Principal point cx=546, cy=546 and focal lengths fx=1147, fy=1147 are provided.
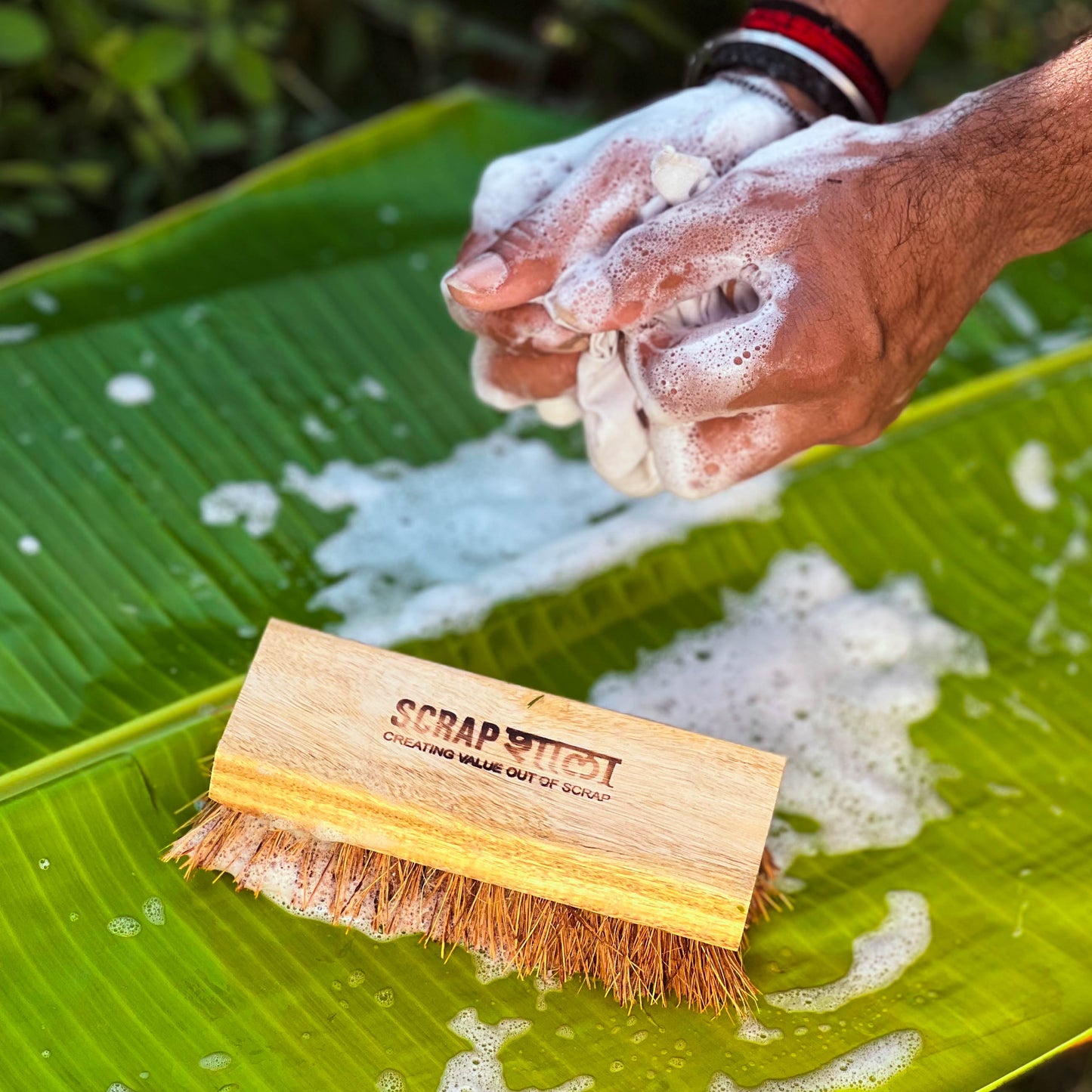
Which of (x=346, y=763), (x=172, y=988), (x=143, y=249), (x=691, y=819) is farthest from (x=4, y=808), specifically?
(x=143, y=249)

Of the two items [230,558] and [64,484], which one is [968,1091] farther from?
[64,484]

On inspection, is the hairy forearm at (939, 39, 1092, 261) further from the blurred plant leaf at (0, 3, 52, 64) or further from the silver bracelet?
the blurred plant leaf at (0, 3, 52, 64)

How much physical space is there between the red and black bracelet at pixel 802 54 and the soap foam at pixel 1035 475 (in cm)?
58

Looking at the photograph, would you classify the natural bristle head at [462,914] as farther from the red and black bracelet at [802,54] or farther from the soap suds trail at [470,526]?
the red and black bracelet at [802,54]

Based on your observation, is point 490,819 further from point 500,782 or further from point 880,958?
point 880,958

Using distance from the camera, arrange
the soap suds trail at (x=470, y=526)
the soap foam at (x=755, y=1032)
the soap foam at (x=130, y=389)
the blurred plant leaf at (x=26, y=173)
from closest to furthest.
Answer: the soap foam at (x=755, y=1032) < the soap suds trail at (x=470, y=526) < the soap foam at (x=130, y=389) < the blurred plant leaf at (x=26, y=173)

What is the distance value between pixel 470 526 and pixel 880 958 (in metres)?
0.75

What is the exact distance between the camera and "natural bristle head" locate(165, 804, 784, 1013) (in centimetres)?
111

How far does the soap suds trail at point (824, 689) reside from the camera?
53.4 inches

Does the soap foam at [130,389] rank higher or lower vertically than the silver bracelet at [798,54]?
lower

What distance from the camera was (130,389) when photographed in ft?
5.23

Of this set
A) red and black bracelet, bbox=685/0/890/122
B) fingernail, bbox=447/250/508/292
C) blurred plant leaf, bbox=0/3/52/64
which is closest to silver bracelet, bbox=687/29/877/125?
red and black bracelet, bbox=685/0/890/122

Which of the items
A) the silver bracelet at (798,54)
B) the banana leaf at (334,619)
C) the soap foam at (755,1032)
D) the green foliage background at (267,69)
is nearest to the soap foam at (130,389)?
the banana leaf at (334,619)

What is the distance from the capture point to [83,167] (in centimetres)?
187
